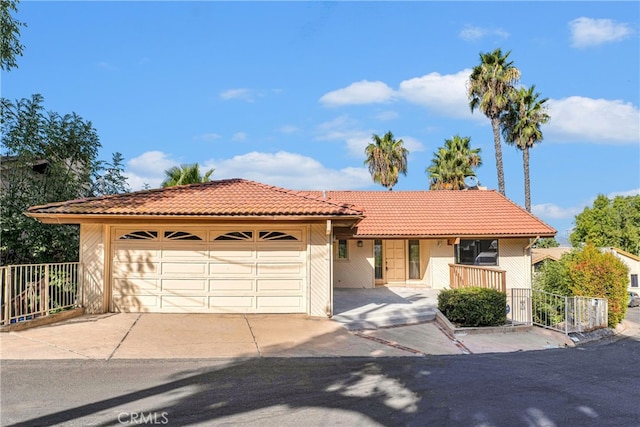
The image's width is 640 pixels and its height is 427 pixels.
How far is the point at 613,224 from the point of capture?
4969 cm

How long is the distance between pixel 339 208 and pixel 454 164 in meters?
25.8

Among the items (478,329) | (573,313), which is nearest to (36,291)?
(478,329)

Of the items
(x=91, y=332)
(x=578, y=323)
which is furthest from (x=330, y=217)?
→ (x=578, y=323)

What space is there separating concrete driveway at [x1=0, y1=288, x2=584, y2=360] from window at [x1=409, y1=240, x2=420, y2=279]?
6.97 meters

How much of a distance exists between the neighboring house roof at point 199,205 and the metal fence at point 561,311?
545 cm

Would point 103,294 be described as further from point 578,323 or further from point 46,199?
point 578,323

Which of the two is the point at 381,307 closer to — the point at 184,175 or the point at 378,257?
the point at 378,257

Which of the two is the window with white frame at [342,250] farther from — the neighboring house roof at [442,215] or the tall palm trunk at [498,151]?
the tall palm trunk at [498,151]

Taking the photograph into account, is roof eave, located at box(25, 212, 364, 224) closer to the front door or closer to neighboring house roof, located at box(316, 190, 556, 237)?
neighboring house roof, located at box(316, 190, 556, 237)

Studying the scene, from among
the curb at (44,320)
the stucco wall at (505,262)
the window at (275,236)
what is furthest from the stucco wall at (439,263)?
the curb at (44,320)

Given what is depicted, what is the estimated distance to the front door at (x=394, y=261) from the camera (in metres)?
19.6

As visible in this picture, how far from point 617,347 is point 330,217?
23.8 feet

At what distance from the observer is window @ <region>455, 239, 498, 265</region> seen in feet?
63.5

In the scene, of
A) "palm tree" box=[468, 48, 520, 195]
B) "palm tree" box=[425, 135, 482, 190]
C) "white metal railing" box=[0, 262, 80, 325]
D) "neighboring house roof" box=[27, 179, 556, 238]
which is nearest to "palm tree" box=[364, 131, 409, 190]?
"palm tree" box=[425, 135, 482, 190]
